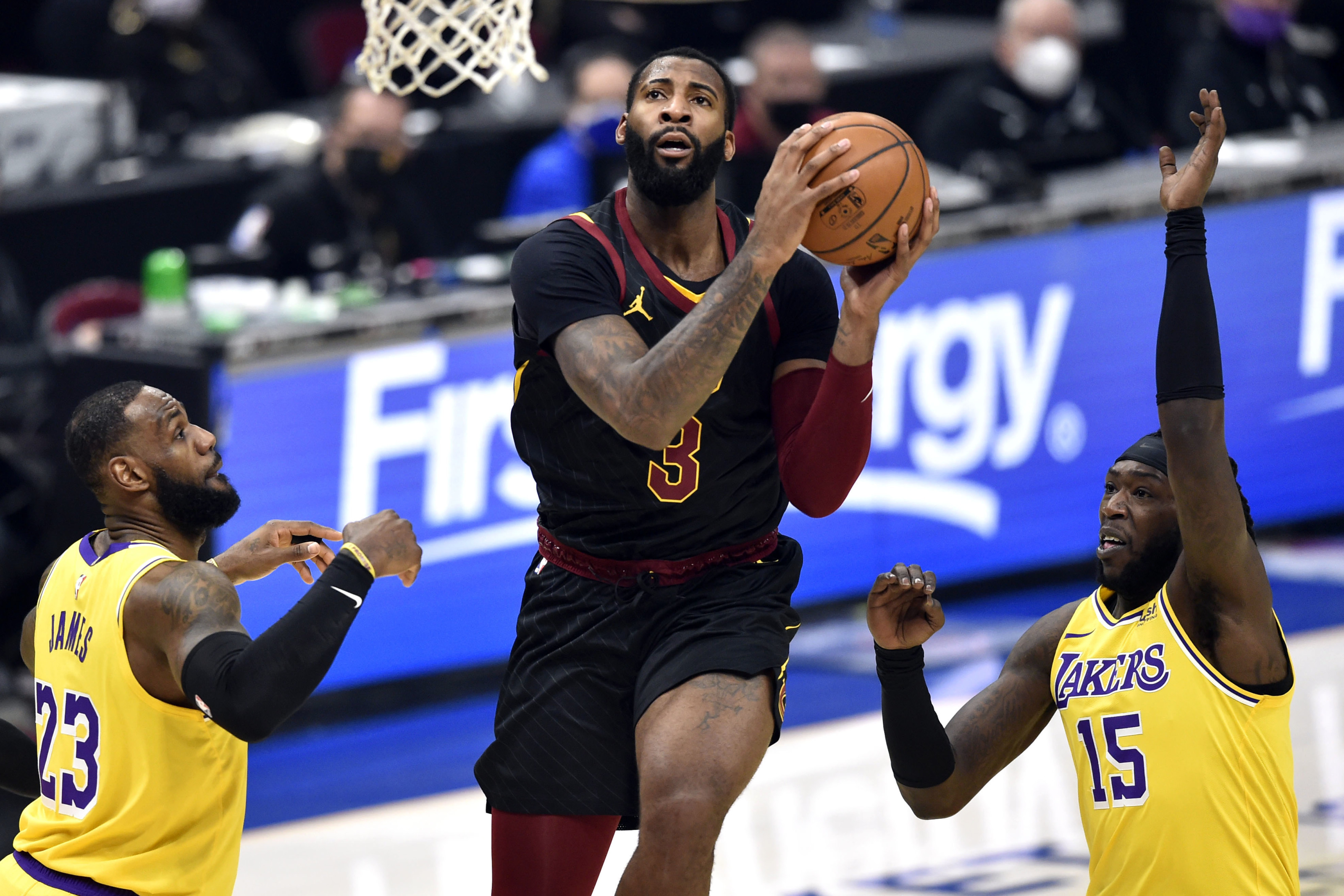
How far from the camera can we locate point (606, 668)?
3947 mm

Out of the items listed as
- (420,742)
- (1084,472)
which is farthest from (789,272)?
(1084,472)

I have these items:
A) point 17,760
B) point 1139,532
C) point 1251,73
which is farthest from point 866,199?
point 1251,73

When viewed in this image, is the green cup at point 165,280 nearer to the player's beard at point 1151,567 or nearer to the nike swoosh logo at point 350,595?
the nike swoosh logo at point 350,595

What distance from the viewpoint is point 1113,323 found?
888 centimetres

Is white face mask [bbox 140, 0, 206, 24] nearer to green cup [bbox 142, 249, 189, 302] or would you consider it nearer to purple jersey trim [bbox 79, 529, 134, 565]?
green cup [bbox 142, 249, 189, 302]

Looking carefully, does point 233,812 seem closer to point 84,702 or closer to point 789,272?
point 84,702

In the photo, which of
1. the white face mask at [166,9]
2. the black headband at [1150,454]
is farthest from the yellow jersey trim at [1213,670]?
the white face mask at [166,9]

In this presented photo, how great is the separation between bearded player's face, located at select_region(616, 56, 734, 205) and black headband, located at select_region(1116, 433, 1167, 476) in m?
1.05

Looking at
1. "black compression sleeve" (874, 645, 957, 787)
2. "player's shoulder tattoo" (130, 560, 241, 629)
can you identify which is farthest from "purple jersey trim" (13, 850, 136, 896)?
"black compression sleeve" (874, 645, 957, 787)

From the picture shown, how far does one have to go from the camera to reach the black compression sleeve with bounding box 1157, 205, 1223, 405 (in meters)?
3.57

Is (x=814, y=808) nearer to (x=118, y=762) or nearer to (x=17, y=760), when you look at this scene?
(x=17, y=760)

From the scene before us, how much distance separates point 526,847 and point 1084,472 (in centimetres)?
552

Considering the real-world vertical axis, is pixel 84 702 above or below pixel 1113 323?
below

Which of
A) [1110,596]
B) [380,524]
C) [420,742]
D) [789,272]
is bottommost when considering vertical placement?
[420,742]
